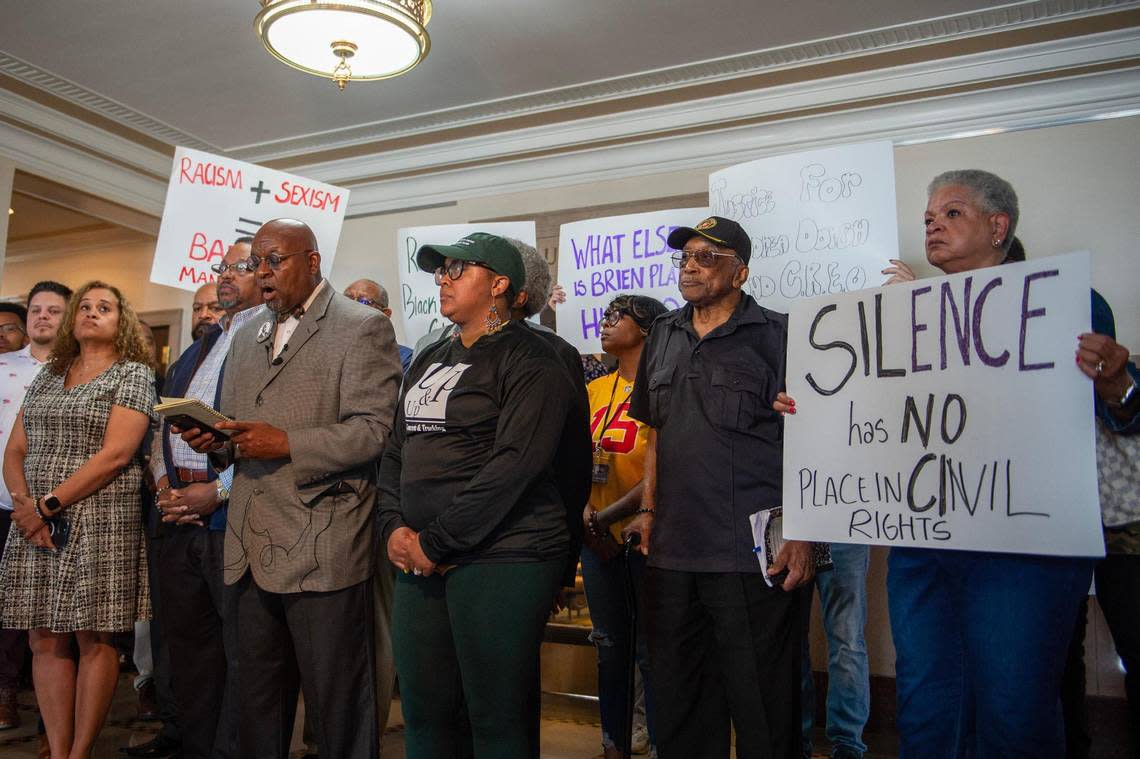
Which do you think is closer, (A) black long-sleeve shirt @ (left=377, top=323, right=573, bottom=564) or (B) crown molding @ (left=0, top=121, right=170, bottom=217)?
(A) black long-sleeve shirt @ (left=377, top=323, right=573, bottom=564)

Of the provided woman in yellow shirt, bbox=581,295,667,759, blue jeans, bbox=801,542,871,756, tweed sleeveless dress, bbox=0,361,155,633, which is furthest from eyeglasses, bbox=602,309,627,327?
tweed sleeveless dress, bbox=0,361,155,633

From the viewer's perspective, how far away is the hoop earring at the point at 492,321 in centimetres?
229

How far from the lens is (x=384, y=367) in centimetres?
248

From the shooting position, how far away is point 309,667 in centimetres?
226

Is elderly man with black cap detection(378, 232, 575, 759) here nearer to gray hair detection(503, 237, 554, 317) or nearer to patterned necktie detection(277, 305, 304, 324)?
gray hair detection(503, 237, 554, 317)

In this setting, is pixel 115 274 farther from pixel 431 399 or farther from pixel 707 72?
pixel 431 399

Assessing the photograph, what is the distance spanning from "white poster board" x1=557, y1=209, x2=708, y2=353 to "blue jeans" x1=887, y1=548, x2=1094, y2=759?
6.15ft

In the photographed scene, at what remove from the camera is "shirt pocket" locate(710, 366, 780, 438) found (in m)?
2.17

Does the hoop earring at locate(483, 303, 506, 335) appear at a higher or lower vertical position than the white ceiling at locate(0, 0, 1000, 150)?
lower

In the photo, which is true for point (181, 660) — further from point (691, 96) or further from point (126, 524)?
point (691, 96)

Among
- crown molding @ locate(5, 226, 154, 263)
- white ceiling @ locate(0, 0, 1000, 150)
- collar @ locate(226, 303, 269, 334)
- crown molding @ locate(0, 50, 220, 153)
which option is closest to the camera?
collar @ locate(226, 303, 269, 334)

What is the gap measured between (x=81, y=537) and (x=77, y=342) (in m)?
0.68

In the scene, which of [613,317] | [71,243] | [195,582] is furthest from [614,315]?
[71,243]

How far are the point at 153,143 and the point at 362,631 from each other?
480cm
